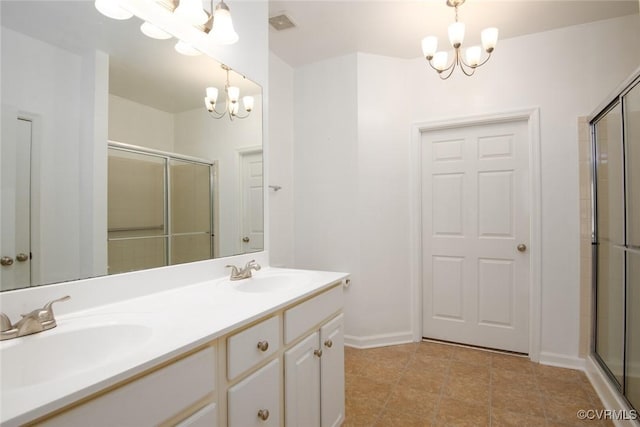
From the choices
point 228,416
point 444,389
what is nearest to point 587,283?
point 444,389

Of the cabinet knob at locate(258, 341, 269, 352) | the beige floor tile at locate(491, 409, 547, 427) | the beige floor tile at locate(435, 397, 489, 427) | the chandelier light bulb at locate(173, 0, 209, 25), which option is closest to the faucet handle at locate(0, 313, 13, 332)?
the cabinet knob at locate(258, 341, 269, 352)

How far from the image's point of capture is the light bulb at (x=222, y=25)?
1506 millimetres

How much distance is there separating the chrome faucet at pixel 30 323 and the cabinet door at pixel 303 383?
30.8 inches

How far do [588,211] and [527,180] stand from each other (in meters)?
0.46

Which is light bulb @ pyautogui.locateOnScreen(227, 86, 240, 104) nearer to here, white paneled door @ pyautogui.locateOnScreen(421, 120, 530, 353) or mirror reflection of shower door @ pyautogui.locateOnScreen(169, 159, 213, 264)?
mirror reflection of shower door @ pyautogui.locateOnScreen(169, 159, 213, 264)

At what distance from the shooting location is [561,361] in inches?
97.7

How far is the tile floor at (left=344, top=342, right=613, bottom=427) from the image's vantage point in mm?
1868

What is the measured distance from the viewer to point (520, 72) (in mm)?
2625

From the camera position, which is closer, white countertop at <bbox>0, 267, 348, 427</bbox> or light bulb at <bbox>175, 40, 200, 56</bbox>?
white countertop at <bbox>0, 267, 348, 427</bbox>

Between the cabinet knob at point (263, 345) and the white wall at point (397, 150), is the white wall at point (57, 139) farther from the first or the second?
the white wall at point (397, 150)

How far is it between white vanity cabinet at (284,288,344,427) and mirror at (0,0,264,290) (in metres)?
0.63

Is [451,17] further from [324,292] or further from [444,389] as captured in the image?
[444,389]

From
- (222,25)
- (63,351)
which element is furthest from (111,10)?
(63,351)

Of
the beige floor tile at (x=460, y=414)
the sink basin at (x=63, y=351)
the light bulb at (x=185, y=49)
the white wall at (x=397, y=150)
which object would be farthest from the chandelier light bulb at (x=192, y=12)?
the beige floor tile at (x=460, y=414)
